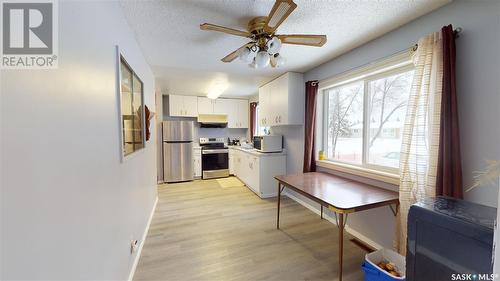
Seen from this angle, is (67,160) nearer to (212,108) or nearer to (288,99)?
(288,99)

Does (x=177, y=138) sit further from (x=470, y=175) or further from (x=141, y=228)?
(x=470, y=175)

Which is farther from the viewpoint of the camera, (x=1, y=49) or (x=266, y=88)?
(x=266, y=88)

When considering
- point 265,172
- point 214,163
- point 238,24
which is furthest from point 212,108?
point 238,24

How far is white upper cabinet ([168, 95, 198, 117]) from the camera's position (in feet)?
17.0

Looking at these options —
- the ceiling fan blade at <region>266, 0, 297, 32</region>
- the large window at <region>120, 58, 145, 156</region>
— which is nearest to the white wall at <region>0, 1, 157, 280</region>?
the large window at <region>120, 58, 145, 156</region>

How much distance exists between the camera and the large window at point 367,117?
2096 mm

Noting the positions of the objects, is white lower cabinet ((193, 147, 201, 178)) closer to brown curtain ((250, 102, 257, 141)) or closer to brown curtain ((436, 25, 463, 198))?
brown curtain ((250, 102, 257, 141))

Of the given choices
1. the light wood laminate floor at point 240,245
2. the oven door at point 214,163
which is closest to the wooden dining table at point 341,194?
the light wood laminate floor at point 240,245

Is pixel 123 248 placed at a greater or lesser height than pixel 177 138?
lesser

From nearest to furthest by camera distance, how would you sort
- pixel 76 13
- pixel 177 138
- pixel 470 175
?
pixel 76 13, pixel 470 175, pixel 177 138

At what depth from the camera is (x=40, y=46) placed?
2.46 ft

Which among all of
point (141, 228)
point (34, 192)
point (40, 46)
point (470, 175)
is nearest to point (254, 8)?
point (40, 46)

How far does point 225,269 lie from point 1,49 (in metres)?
2.06

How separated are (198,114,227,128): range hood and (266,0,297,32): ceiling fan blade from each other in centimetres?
413
